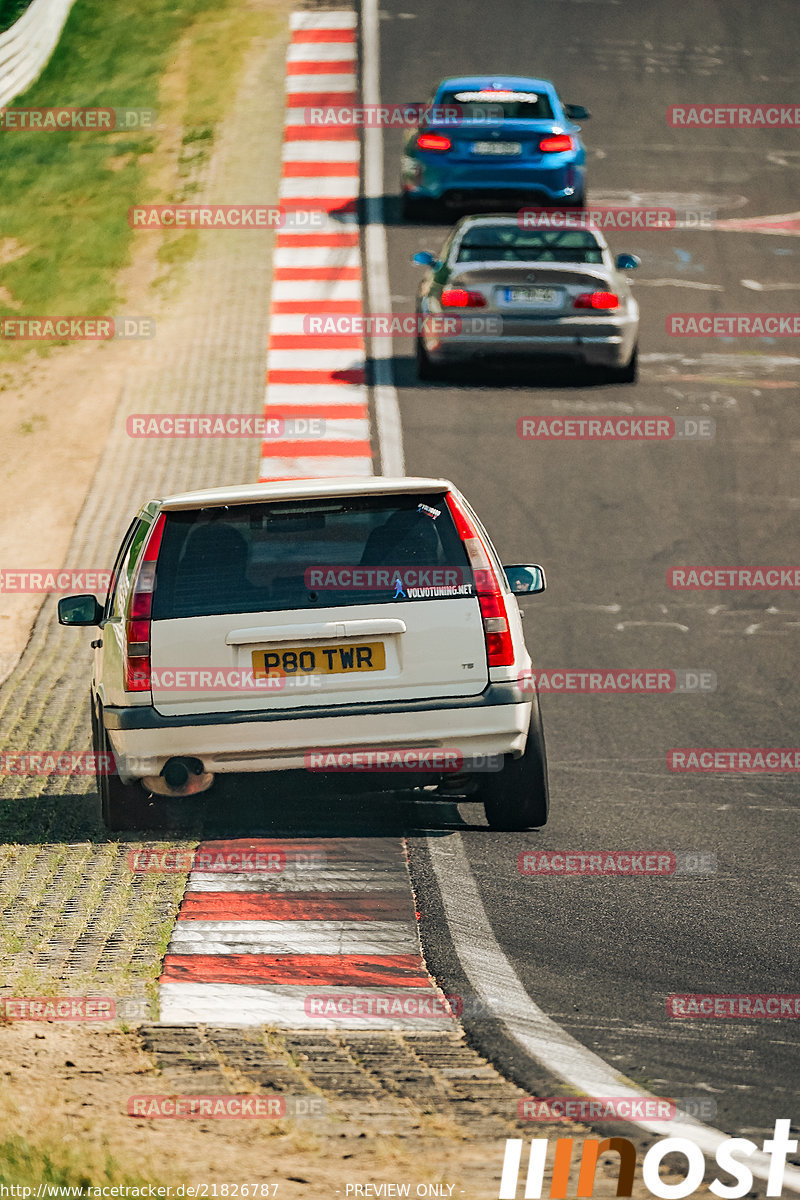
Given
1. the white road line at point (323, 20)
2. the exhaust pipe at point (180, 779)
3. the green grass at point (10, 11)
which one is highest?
the exhaust pipe at point (180, 779)

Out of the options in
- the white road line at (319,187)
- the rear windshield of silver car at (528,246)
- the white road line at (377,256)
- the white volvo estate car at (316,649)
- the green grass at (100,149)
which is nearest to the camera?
the white volvo estate car at (316,649)

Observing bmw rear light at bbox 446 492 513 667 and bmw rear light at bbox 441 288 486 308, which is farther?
bmw rear light at bbox 441 288 486 308

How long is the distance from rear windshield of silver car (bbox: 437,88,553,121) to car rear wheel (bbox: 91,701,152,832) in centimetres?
1537

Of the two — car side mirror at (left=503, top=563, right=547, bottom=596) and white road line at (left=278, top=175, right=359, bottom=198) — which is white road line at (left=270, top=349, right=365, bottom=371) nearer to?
white road line at (left=278, top=175, right=359, bottom=198)

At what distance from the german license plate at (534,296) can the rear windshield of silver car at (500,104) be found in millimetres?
5525

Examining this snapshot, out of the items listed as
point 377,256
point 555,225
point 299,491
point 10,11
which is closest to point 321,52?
point 10,11

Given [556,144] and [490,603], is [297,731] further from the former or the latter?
[556,144]

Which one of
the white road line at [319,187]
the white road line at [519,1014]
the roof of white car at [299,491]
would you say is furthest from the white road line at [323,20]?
the white road line at [519,1014]

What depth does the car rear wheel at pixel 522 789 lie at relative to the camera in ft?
26.3

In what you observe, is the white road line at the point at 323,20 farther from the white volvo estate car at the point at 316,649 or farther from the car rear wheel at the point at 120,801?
the car rear wheel at the point at 120,801

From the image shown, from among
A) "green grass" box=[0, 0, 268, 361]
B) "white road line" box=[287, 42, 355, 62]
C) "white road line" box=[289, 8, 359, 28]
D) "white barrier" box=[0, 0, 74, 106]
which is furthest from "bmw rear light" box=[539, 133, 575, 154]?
"white barrier" box=[0, 0, 74, 106]

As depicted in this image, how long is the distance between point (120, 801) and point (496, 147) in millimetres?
15309

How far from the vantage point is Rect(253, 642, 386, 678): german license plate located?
764cm

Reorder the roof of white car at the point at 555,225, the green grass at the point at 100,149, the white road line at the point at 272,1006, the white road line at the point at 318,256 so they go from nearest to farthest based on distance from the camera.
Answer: the white road line at the point at 272,1006 < the roof of white car at the point at 555,225 < the white road line at the point at 318,256 < the green grass at the point at 100,149
